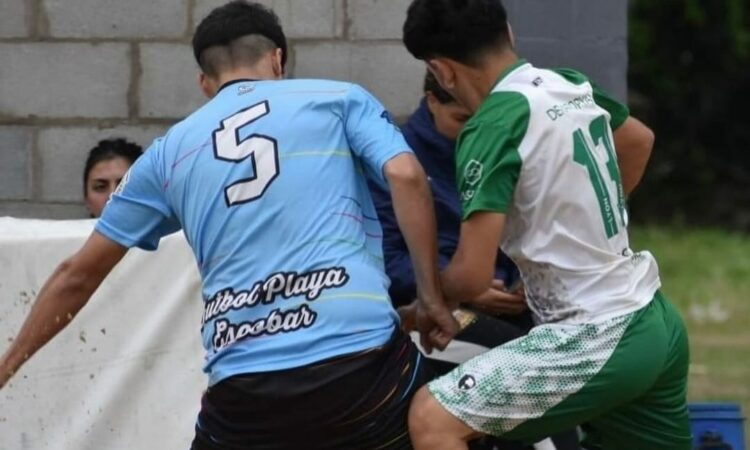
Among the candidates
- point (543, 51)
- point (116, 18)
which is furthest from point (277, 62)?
point (116, 18)

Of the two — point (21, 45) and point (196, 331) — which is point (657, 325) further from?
point (21, 45)

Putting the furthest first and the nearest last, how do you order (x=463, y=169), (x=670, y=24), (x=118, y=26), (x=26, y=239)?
(x=670, y=24)
(x=118, y=26)
(x=26, y=239)
(x=463, y=169)

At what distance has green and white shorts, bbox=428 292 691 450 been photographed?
4.38 meters

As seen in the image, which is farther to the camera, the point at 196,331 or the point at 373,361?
the point at 196,331

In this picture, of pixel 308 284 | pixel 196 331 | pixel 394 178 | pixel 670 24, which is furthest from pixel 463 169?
pixel 670 24

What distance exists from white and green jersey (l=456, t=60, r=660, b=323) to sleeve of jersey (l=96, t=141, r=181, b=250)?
83 centimetres

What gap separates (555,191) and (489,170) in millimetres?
199

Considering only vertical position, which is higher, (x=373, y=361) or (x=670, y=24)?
(x=373, y=361)

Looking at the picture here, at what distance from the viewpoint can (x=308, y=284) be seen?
4.36 meters

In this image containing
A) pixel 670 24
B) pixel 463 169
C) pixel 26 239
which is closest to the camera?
pixel 463 169

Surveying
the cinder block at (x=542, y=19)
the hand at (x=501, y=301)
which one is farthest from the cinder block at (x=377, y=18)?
the hand at (x=501, y=301)

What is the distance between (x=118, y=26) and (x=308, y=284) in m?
3.22

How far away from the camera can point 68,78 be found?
7.32 meters

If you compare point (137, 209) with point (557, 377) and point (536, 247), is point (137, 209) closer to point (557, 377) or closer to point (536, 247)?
point (536, 247)
